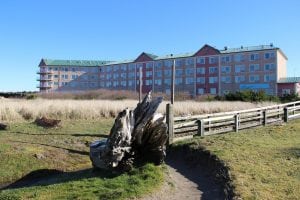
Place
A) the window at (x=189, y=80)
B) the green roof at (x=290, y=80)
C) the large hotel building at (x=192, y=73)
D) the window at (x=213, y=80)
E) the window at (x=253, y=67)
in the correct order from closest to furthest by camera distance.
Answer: the green roof at (x=290, y=80) < the large hotel building at (x=192, y=73) < the window at (x=253, y=67) < the window at (x=213, y=80) < the window at (x=189, y=80)

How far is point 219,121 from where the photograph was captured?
1730cm

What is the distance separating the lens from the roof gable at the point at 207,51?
95.1m

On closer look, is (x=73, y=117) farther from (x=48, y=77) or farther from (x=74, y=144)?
(x=48, y=77)

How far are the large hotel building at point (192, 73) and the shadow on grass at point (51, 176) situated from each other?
206 feet

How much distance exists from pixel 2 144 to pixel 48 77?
11821 cm

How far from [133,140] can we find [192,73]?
300 ft

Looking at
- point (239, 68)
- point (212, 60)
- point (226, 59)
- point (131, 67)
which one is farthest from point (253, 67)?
point (131, 67)

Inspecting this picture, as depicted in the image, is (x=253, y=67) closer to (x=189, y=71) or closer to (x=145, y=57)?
(x=189, y=71)

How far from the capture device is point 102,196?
26.1ft

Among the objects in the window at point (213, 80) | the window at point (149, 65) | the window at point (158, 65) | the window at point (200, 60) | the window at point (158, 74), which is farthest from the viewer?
the window at point (149, 65)

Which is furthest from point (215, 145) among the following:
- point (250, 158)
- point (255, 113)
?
point (255, 113)

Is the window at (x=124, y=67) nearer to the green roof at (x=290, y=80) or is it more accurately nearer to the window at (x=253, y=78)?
the window at (x=253, y=78)

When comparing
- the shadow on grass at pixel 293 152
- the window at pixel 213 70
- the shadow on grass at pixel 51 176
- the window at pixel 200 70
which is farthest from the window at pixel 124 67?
the shadow on grass at pixel 51 176

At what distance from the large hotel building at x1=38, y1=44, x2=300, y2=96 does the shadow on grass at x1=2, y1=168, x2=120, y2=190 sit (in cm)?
6266
